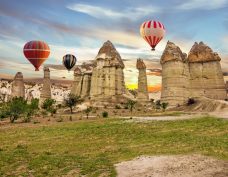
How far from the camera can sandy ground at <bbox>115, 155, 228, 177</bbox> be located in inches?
820

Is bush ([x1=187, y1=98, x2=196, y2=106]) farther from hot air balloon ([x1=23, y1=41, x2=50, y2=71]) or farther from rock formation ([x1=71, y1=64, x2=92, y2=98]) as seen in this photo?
hot air balloon ([x1=23, y1=41, x2=50, y2=71])

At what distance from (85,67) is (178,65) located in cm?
3918

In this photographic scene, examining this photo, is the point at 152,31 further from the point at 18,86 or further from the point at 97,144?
the point at 18,86

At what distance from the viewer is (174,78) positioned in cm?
8381

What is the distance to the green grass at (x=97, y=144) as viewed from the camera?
86.2 feet

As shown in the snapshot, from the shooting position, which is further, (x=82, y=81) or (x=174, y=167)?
(x=82, y=81)

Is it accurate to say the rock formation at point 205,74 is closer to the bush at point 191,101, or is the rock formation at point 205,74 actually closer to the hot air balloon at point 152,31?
the bush at point 191,101

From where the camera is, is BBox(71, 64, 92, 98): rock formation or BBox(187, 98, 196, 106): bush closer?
BBox(187, 98, 196, 106): bush

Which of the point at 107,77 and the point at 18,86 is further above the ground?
the point at 107,77

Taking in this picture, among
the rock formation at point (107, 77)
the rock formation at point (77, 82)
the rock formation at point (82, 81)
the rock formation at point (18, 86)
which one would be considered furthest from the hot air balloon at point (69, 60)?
the rock formation at point (18, 86)


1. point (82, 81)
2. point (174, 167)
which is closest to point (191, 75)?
point (82, 81)

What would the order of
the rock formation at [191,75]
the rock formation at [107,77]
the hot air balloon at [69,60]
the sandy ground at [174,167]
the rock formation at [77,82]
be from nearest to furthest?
the sandy ground at [174,167] → the rock formation at [191,75] → the rock formation at [107,77] → the hot air balloon at [69,60] → the rock formation at [77,82]

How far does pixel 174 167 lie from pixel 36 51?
68.4 meters

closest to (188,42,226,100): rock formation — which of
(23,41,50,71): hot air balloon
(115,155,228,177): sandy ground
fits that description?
(23,41,50,71): hot air balloon
